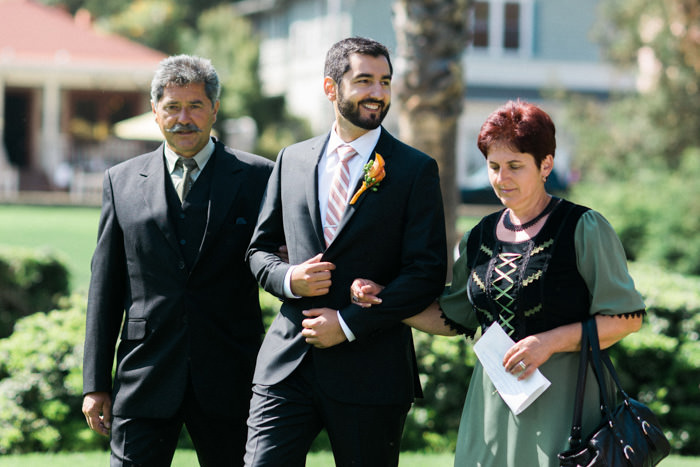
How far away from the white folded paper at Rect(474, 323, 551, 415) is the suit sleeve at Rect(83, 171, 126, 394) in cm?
161

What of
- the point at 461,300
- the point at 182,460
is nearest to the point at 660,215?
the point at 182,460


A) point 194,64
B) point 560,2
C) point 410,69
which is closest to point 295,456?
point 194,64

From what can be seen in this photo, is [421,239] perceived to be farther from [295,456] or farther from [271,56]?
[271,56]

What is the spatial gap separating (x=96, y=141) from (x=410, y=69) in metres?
25.4

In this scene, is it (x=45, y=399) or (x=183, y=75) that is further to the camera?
(x=45, y=399)

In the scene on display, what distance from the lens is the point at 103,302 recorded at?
409 cm

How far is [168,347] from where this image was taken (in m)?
4.02

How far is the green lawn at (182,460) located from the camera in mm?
5957

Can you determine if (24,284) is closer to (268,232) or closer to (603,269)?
(268,232)

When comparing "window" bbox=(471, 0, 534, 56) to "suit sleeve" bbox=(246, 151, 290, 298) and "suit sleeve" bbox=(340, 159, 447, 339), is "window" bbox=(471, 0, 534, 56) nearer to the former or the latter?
"suit sleeve" bbox=(246, 151, 290, 298)

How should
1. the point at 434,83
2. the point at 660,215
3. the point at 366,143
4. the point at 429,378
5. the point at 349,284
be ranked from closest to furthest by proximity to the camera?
the point at 349,284 → the point at 366,143 → the point at 429,378 → the point at 434,83 → the point at 660,215

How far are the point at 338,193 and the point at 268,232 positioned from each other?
1.11 feet

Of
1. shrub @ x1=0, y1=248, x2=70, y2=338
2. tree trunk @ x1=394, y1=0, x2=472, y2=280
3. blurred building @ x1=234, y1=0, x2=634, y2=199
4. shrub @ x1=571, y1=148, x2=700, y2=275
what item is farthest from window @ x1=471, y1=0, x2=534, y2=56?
shrub @ x1=0, y1=248, x2=70, y2=338

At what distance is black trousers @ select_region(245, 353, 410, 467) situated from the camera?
3.62m
